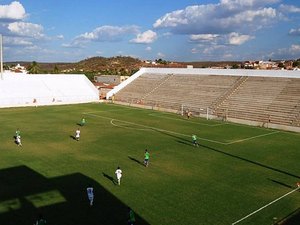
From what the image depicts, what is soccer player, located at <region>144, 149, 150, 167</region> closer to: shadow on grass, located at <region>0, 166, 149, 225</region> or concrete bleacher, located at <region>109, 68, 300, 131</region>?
shadow on grass, located at <region>0, 166, 149, 225</region>

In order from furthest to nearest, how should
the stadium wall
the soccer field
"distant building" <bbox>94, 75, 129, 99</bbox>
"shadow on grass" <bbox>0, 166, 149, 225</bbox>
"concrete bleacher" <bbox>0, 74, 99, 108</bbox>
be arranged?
"distant building" <bbox>94, 75, 129, 99</bbox> < "concrete bleacher" <bbox>0, 74, 99, 108</bbox> < the stadium wall < the soccer field < "shadow on grass" <bbox>0, 166, 149, 225</bbox>

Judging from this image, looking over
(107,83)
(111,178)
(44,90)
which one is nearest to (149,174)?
(111,178)

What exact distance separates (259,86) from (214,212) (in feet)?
131

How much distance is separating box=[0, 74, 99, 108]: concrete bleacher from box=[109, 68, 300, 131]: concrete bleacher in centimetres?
716

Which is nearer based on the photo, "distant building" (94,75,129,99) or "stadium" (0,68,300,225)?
"stadium" (0,68,300,225)

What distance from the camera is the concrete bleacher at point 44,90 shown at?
61.2m

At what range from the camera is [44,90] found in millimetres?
66688

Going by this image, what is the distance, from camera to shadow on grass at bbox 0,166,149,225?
53.8 ft

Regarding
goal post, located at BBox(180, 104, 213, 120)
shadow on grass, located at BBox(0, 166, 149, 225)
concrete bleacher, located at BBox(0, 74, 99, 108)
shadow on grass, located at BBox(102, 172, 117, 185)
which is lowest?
shadow on grass, located at BBox(0, 166, 149, 225)

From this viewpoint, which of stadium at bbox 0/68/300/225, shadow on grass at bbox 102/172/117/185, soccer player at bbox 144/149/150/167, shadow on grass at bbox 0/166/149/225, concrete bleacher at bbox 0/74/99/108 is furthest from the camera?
concrete bleacher at bbox 0/74/99/108

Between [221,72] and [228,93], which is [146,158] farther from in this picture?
[221,72]

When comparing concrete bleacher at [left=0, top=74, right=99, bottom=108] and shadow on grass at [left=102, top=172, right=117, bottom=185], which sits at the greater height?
concrete bleacher at [left=0, top=74, right=99, bottom=108]

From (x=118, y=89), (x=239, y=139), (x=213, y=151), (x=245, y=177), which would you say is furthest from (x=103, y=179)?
(x=118, y=89)

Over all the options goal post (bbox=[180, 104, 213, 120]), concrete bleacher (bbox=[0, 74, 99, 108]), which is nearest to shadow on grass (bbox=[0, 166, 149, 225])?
goal post (bbox=[180, 104, 213, 120])
